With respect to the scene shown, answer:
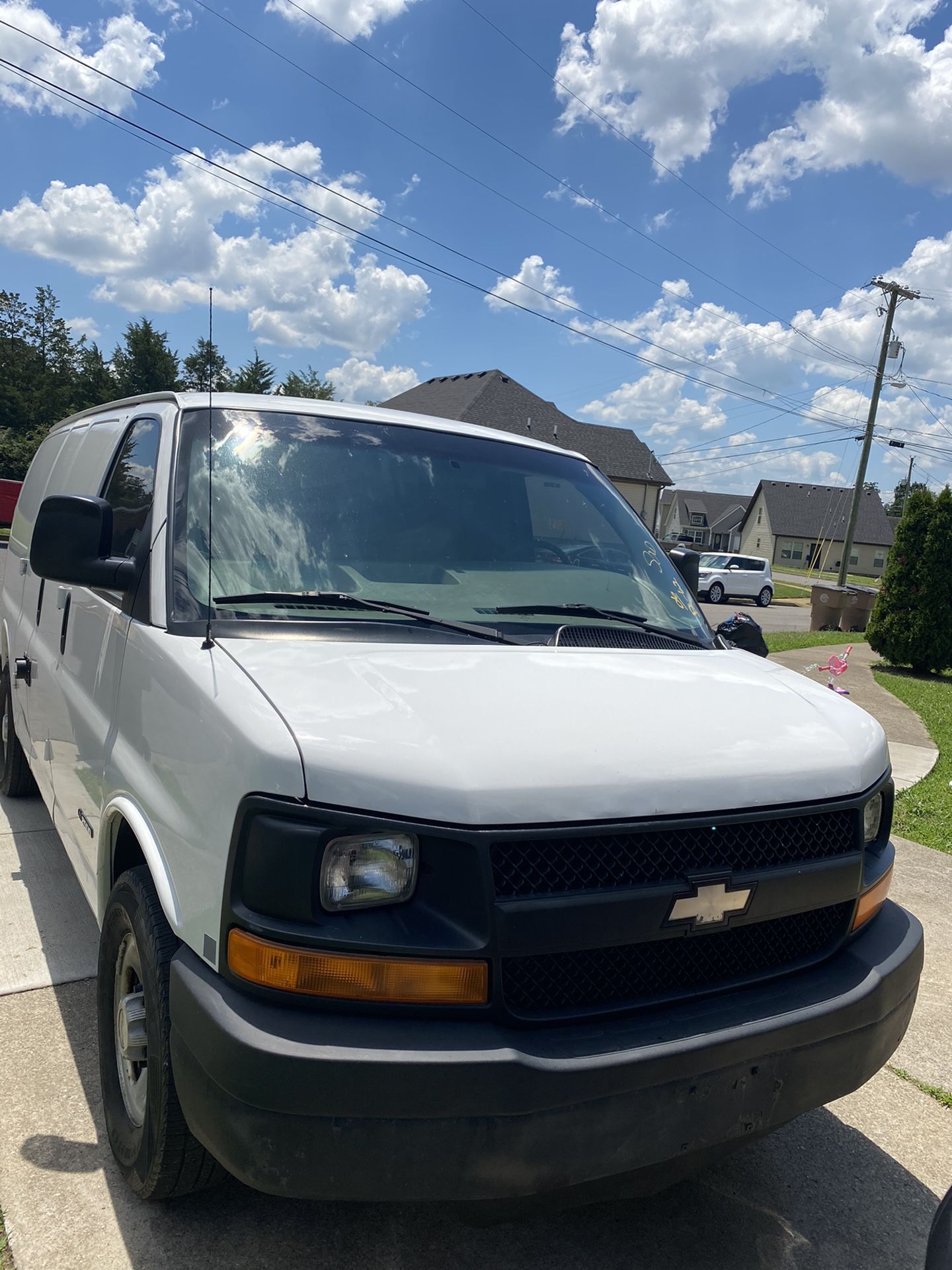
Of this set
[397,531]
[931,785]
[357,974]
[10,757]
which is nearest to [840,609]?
[931,785]

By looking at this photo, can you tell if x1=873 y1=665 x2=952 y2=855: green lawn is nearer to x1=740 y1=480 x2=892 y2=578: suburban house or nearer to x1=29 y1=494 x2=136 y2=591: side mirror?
x1=29 y1=494 x2=136 y2=591: side mirror

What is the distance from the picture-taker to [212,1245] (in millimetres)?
2244

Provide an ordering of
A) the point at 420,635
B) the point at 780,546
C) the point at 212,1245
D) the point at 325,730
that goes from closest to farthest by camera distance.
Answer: the point at 325,730 < the point at 212,1245 < the point at 420,635 < the point at 780,546

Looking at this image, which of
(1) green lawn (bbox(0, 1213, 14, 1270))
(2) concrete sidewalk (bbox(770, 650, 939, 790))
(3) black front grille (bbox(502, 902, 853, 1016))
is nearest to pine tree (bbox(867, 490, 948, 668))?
(2) concrete sidewalk (bbox(770, 650, 939, 790))

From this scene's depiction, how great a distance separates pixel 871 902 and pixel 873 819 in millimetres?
218

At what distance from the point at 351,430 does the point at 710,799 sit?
5.93 feet

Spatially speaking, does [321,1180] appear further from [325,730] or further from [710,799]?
[710,799]

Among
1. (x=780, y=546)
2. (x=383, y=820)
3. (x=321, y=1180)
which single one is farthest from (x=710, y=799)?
(x=780, y=546)

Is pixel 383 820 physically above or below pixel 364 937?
above

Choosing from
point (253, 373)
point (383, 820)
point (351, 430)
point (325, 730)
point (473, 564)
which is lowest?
point (383, 820)

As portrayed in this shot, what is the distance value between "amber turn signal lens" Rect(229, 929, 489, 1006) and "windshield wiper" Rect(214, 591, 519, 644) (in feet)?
3.18

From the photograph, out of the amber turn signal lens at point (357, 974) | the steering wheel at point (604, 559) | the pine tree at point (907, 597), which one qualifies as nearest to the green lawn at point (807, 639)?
the pine tree at point (907, 597)

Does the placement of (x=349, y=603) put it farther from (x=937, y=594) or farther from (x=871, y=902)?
(x=937, y=594)

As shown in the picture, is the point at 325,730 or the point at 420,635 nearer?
the point at 325,730
